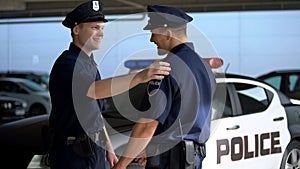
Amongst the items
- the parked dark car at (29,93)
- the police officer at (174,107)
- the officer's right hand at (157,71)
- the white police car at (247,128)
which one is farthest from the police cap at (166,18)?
the parked dark car at (29,93)

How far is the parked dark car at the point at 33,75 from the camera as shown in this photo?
12.4m

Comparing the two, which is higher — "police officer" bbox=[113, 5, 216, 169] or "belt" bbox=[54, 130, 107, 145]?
"police officer" bbox=[113, 5, 216, 169]

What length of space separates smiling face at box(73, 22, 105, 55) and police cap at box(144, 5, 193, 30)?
0.32m

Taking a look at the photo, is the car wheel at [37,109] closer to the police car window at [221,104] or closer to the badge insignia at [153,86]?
the police car window at [221,104]

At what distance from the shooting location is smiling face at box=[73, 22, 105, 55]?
3006mm

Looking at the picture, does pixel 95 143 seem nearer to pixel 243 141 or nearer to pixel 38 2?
pixel 243 141

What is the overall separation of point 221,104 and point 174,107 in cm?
202

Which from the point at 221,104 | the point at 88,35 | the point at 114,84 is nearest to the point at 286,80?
the point at 221,104

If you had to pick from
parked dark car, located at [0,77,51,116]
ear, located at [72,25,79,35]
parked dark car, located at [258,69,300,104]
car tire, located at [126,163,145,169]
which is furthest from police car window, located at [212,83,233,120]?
parked dark car, located at [0,77,51,116]

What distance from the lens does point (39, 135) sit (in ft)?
16.7

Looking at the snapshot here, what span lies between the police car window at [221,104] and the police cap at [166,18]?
5.60 feet

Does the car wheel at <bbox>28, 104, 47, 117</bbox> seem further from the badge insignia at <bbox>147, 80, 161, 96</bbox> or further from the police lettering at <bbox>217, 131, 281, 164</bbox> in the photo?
the badge insignia at <bbox>147, 80, 161, 96</bbox>

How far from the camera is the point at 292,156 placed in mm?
5496

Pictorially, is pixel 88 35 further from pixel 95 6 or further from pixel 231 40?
pixel 231 40
